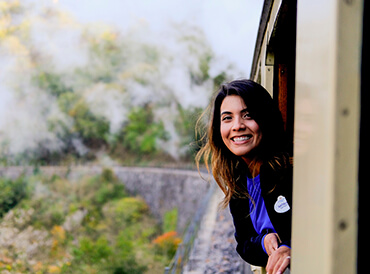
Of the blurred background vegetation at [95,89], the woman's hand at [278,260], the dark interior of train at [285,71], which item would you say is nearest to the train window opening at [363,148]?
the woman's hand at [278,260]

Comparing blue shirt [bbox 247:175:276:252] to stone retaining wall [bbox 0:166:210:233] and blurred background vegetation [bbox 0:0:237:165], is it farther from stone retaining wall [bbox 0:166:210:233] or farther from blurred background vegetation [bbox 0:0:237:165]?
blurred background vegetation [bbox 0:0:237:165]

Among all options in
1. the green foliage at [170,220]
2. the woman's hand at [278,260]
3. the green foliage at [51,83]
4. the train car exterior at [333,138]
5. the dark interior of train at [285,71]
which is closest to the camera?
the train car exterior at [333,138]

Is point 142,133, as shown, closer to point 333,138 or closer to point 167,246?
point 167,246

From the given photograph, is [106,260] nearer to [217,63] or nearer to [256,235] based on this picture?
[256,235]

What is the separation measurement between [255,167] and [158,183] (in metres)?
23.5

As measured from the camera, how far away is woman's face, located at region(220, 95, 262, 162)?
154 centimetres

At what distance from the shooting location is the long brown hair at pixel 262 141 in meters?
1.55

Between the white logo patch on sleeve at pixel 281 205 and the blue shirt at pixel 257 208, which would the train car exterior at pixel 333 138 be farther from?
the blue shirt at pixel 257 208

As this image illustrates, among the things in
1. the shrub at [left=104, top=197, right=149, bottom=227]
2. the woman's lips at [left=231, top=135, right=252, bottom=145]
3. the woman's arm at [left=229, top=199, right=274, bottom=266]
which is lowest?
the shrub at [left=104, top=197, right=149, bottom=227]

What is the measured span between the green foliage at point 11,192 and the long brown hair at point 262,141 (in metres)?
21.4

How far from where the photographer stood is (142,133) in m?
32.1

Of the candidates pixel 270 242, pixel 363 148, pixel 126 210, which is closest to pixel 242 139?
pixel 270 242

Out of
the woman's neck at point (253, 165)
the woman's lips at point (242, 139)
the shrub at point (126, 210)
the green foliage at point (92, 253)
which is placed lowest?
the shrub at point (126, 210)

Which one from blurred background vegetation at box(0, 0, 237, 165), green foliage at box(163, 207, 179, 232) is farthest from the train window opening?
blurred background vegetation at box(0, 0, 237, 165)
